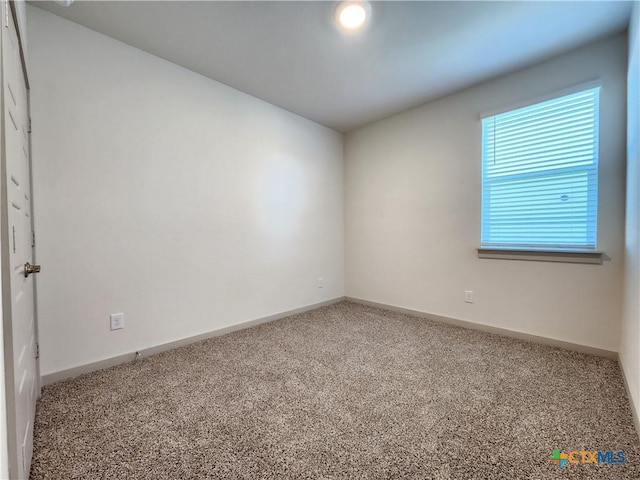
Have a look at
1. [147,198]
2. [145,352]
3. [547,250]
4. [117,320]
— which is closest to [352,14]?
[147,198]

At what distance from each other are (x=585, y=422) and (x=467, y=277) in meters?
1.59

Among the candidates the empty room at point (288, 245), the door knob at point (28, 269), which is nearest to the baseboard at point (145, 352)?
the empty room at point (288, 245)

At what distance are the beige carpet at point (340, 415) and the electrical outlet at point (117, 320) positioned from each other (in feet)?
1.01

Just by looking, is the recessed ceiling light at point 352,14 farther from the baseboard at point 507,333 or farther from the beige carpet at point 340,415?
the baseboard at point 507,333

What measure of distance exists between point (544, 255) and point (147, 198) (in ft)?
11.3

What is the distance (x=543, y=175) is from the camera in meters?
2.47

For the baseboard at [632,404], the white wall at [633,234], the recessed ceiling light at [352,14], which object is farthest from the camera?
the recessed ceiling light at [352,14]

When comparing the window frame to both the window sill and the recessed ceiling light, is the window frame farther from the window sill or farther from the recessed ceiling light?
the recessed ceiling light

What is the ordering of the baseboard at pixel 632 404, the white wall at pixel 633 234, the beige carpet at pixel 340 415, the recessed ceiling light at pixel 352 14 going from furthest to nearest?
the recessed ceiling light at pixel 352 14 → the white wall at pixel 633 234 → the baseboard at pixel 632 404 → the beige carpet at pixel 340 415

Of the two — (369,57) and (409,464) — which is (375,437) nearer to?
(409,464)

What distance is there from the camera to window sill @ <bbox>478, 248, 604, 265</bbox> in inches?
87.5

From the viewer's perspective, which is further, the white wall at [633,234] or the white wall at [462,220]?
the white wall at [462,220]

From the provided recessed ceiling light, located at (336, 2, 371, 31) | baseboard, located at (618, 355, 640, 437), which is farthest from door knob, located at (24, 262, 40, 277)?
baseboard, located at (618, 355, 640, 437)

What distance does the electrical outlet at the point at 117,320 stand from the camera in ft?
7.00
